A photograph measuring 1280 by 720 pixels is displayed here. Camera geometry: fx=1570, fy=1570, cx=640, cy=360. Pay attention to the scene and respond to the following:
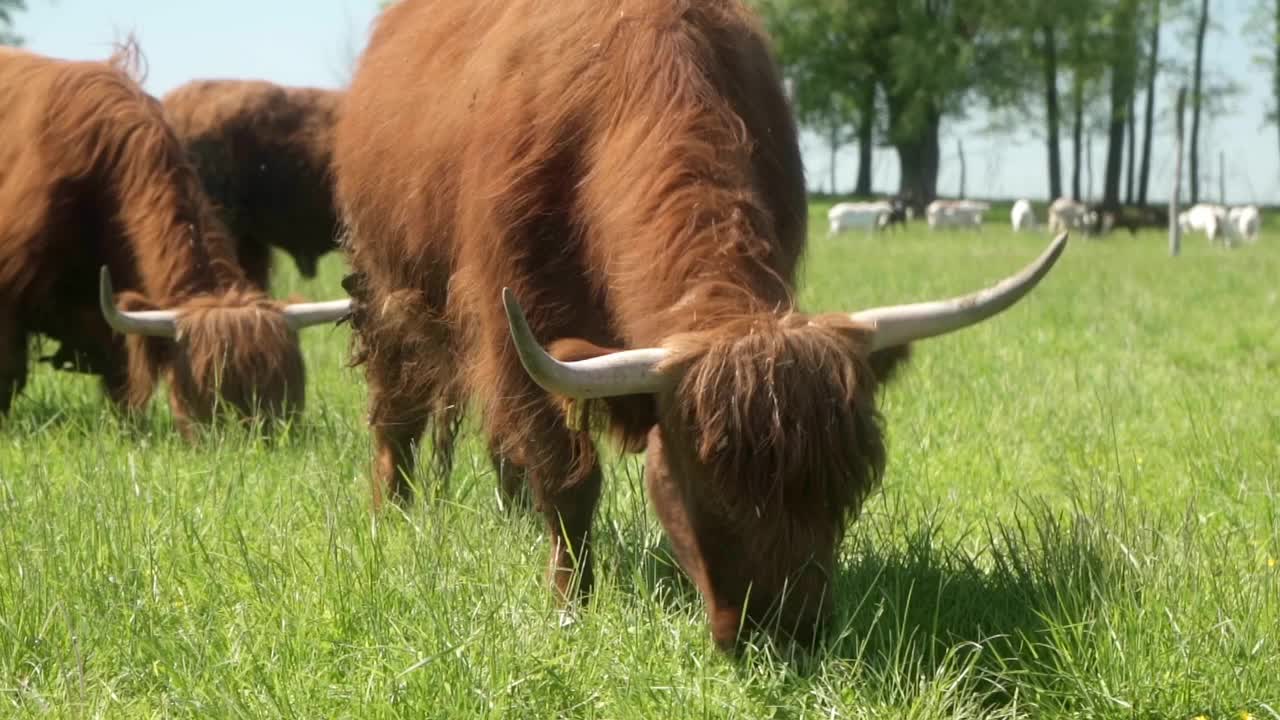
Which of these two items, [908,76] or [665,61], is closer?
[665,61]

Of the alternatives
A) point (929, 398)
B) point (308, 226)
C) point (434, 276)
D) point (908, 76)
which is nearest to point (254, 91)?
point (308, 226)

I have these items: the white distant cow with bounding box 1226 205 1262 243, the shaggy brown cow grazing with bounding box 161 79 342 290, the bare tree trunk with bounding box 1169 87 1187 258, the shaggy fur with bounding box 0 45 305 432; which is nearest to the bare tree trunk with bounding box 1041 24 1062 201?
the white distant cow with bounding box 1226 205 1262 243

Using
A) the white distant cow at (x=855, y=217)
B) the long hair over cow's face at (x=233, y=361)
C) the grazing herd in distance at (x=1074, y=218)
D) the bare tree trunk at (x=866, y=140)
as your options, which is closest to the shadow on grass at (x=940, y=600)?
the long hair over cow's face at (x=233, y=361)

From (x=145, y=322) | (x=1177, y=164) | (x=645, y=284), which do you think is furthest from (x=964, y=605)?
(x=1177, y=164)

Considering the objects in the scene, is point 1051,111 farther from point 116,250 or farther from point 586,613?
point 586,613

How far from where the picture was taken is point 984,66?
2234 inches

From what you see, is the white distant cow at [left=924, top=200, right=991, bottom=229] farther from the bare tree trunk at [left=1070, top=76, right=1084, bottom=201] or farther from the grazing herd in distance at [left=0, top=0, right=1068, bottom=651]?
the grazing herd in distance at [left=0, top=0, right=1068, bottom=651]

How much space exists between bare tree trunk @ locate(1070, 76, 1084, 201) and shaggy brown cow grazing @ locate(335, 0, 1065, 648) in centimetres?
5603

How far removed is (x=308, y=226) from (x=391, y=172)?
7.33 m

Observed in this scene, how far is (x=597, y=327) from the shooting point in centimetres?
421

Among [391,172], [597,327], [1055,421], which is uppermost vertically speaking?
[391,172]

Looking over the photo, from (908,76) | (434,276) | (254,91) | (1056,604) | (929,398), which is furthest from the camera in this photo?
(908,76)

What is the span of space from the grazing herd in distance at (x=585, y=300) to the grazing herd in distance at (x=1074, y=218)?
107ft

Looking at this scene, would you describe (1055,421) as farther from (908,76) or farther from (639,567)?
(908,76)
